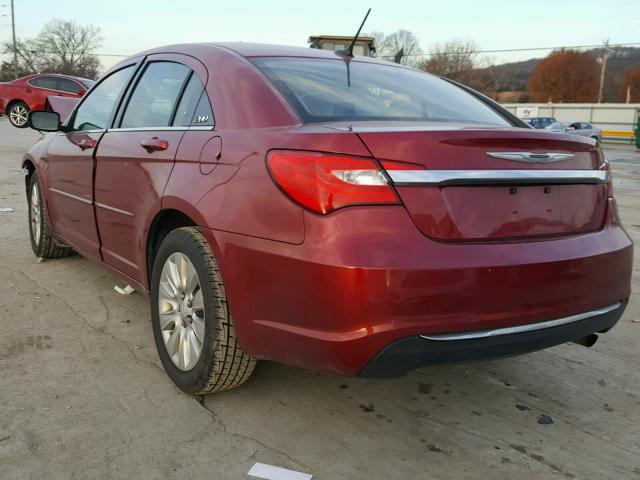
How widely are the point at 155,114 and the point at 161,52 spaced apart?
0.42m

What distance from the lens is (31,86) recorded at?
64.2ft

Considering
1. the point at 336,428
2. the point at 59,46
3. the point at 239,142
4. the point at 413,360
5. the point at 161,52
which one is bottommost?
the point at 336,428

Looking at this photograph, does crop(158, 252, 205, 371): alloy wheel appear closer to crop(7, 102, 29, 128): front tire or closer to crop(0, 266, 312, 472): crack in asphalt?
crop(0, 266, 312, 472): crack in asphalt

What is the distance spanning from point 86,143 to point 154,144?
108cm

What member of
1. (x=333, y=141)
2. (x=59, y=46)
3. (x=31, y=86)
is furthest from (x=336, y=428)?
(x=59, y=46)

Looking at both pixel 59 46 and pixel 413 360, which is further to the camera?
pixel 59 46

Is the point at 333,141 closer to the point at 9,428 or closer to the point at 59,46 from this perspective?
the point at 9,428

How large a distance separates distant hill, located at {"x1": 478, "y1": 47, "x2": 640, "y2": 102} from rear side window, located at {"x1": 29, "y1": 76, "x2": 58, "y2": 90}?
52.5 m

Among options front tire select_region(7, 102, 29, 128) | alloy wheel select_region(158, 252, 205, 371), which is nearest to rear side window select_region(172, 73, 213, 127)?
alloy wheel select_region(158, 252, 205, 371)

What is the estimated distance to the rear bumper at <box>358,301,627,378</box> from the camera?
2.11 meters

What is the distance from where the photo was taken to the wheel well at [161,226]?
2.87 m

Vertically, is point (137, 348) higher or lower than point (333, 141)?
lower

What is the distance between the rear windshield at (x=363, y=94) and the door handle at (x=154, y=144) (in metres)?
0.59

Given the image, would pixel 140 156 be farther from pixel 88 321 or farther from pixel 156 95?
pixel 88 321
